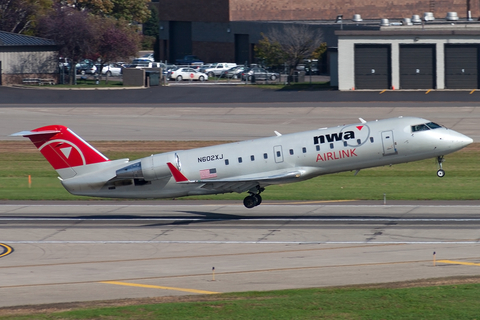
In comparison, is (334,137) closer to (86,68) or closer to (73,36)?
(73,36)

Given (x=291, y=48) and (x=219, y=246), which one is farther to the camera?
(x=291, y=48)

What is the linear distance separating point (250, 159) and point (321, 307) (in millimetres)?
14891

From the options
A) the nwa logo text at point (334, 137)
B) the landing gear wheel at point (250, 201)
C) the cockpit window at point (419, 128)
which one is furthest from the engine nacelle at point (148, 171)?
the cockpit window at point (419, 128)

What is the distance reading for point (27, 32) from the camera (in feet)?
381

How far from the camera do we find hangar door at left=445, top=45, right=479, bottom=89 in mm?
82312

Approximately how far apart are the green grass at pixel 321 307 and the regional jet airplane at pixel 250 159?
12139 mm

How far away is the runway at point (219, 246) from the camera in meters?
23.7

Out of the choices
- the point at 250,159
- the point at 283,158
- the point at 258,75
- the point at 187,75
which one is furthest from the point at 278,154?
the point at 187,75

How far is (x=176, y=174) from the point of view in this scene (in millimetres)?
33094

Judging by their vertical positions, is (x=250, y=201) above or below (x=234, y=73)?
below

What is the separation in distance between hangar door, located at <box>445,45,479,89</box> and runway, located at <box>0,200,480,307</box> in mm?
47664

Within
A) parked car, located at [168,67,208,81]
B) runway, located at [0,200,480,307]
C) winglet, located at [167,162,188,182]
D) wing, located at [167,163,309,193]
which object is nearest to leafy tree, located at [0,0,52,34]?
parked car, located at [168,67,208,81]

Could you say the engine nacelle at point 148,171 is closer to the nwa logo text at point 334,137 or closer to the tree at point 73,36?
the nwa logo text at point 334,137

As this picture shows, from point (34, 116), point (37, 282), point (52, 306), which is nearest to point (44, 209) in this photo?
point (37, 282)
